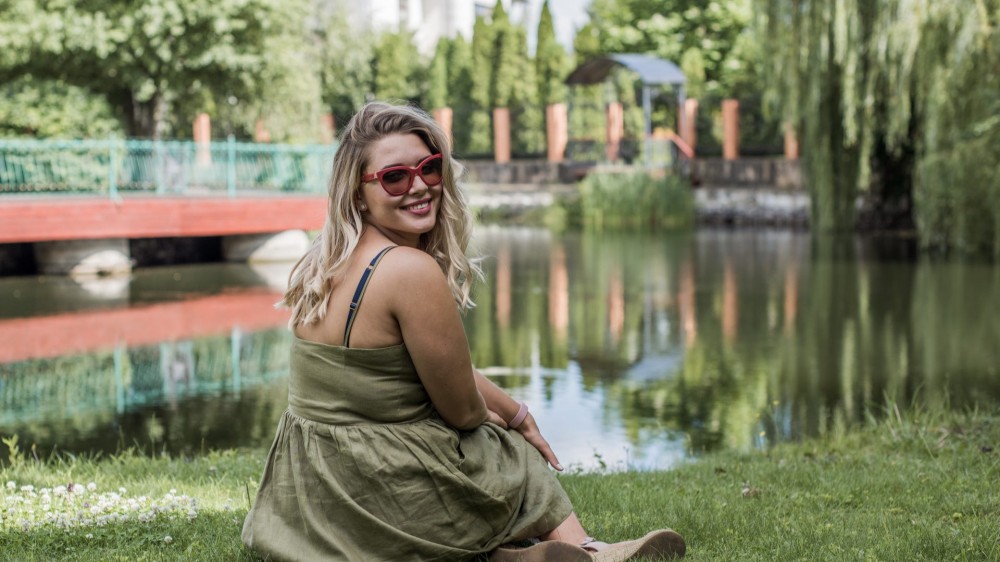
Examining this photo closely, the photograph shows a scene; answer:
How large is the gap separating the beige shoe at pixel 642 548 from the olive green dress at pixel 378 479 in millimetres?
136

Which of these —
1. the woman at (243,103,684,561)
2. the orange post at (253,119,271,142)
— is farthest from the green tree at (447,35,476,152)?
the woman at (243,103,684,561)

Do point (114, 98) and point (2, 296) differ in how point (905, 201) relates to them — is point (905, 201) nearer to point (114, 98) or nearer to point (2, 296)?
point (114, 98)

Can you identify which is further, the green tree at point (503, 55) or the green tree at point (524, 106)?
the green tree at point (503, 55)

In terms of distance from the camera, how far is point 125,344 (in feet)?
33.9

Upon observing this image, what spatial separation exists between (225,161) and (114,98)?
16.3ft

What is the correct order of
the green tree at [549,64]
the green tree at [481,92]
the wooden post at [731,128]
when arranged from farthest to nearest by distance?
the green tree at [549,64]
the green tree at [481,92]
the wooden post at [731,128]

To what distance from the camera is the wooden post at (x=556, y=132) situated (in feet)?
108

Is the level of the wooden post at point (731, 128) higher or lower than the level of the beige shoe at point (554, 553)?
higher

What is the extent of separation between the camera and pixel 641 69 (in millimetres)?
29281

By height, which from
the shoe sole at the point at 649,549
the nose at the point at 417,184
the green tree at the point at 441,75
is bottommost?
the shoe sole at the point at 649,549

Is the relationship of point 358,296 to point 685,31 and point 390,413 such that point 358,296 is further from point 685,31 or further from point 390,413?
point 685,31

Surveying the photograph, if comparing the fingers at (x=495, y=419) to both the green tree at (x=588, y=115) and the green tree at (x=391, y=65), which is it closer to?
the green tree at (x=588, y=115)

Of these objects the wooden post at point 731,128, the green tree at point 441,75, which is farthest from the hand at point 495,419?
the green tree at point 441,75

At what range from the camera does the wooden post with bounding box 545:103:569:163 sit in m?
33.1
